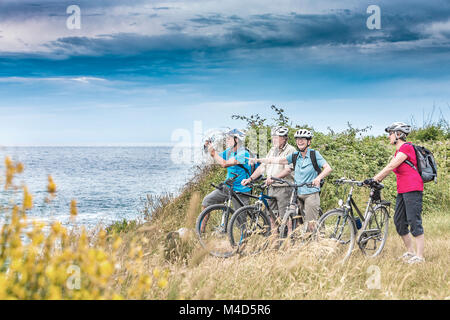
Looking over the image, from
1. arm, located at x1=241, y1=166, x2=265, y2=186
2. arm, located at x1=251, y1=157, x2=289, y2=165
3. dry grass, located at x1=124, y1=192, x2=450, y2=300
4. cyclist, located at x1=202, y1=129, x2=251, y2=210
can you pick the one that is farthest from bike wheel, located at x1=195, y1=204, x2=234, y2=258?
arm, located at x1=251, y1=157, x2=289, y2=165

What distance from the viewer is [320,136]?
13172mm

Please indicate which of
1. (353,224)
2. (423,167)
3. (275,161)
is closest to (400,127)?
(423,167)

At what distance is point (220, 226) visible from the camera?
7.05m

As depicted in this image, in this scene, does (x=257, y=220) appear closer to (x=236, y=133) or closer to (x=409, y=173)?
(x=236, y=133)

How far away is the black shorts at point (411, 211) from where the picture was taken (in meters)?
6.66

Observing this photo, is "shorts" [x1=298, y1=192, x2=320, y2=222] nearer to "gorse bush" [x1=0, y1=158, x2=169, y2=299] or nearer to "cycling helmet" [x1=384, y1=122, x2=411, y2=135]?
"cycling helmet" [x1=384, y1=122, x2=411, y2=135]

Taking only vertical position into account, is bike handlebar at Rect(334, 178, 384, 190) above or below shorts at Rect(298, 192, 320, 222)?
above

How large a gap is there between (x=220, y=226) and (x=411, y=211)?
9.52 ft

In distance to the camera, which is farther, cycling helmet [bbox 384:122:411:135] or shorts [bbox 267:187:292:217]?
shorts [bbox 267:187:292:217]

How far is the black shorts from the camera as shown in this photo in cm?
666

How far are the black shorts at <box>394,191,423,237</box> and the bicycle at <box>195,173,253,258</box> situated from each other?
2369mm

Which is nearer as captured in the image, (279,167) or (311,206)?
(311,206)

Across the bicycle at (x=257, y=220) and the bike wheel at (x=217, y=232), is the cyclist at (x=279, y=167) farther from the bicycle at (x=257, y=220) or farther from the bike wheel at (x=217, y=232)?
the bike wheel at (x=217, y=232)

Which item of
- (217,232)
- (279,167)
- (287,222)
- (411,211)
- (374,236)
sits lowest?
(374,236)
